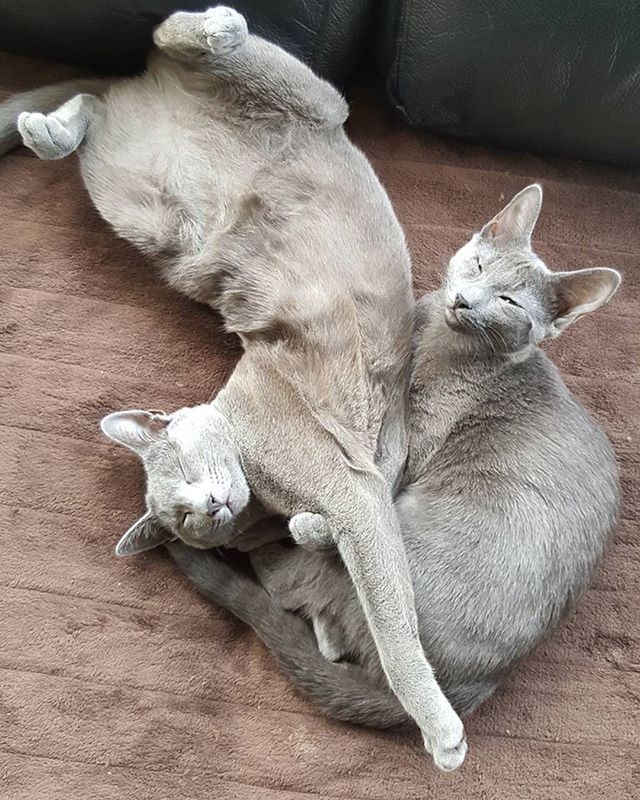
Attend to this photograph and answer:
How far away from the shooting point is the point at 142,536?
138 cm

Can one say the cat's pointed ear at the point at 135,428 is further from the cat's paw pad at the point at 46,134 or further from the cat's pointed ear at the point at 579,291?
the cat's pointed ear at the point at 579,291

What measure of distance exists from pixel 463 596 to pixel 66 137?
1.04 metres

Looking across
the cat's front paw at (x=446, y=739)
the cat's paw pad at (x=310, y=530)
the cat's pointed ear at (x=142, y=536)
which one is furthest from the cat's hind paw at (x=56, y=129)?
the cat's front paw at (x=446, y=739)

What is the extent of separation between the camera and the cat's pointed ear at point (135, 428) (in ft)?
4.47

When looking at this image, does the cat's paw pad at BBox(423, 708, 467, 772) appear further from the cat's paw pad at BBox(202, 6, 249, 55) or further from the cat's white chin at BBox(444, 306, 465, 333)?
the cat's paw pad at BBox(202, 6, 249, 55)

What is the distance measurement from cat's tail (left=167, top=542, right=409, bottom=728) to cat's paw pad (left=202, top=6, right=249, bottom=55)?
86 cm

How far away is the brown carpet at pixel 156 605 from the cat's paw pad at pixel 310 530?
0.81ft

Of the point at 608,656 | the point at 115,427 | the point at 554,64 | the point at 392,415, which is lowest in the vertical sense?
the point at 608,656

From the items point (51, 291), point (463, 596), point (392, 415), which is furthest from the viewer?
point (51, 291)

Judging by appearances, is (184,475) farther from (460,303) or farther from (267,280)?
(460,303)

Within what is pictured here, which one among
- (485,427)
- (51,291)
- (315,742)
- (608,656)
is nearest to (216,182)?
(51,291)

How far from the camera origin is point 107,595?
1.42 m

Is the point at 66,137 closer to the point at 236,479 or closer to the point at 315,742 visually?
the point at 236,479

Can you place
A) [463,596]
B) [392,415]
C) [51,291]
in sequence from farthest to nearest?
1. [51,291]
2. [392,415]
3. [463,596]
